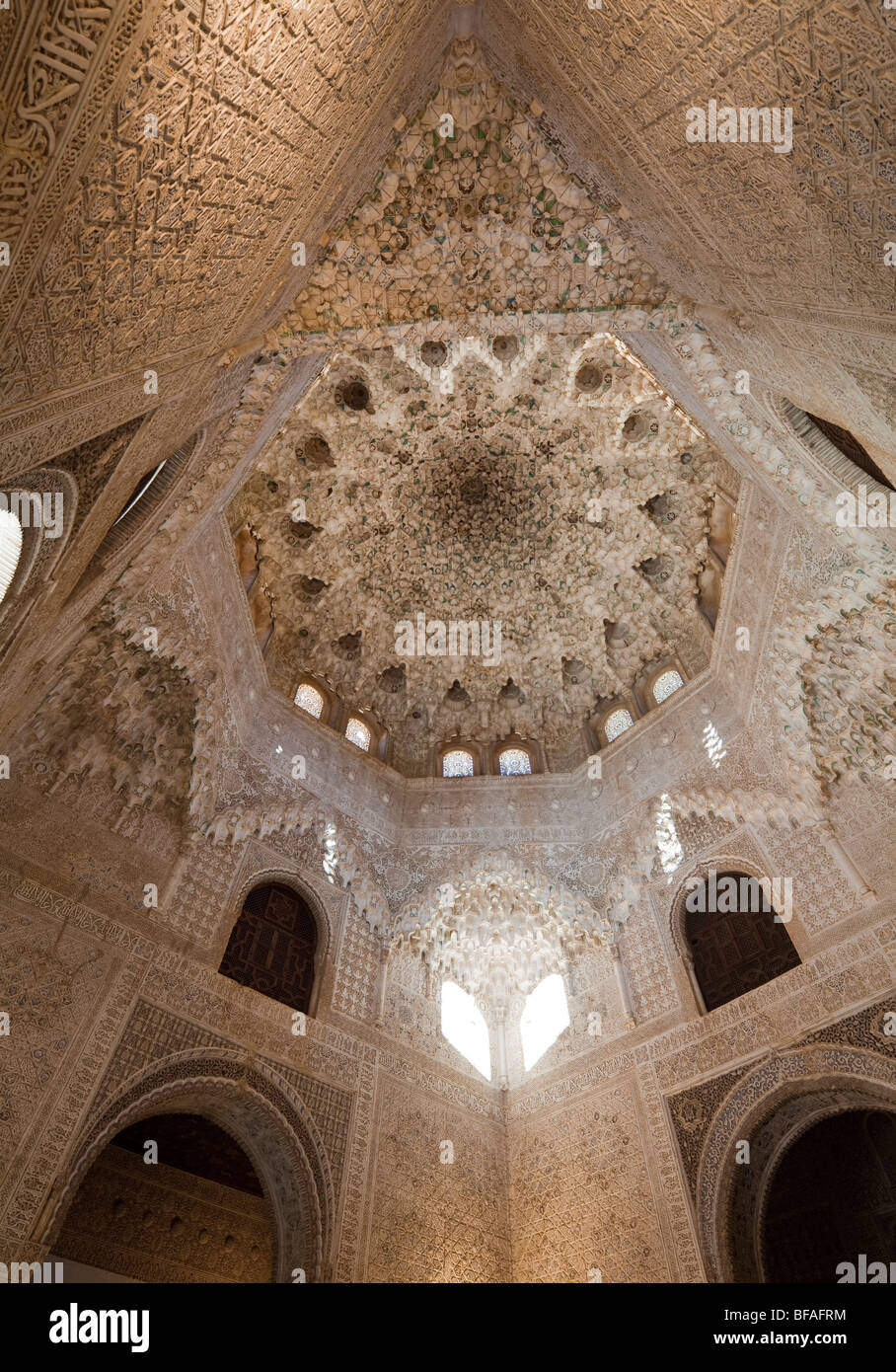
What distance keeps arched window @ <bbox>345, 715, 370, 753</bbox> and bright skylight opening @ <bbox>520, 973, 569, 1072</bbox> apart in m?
3.23

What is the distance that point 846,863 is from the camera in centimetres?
618

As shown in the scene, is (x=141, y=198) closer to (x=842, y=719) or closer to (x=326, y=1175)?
(x=842, y=719)

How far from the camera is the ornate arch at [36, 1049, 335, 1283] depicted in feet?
18.1

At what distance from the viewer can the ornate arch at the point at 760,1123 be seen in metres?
5.47

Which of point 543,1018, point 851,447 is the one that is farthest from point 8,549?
point 543,1018

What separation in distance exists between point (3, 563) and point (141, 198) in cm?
192

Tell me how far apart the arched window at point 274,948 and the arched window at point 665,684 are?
443 centimetres

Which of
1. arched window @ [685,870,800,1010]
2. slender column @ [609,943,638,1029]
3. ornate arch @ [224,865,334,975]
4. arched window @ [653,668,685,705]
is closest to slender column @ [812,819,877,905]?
arched window @ [685,870,800,1010]

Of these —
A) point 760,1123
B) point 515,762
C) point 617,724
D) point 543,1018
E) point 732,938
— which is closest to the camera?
point 760,1123

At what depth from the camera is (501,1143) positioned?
23.9 feet

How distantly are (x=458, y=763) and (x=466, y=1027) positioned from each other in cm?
301

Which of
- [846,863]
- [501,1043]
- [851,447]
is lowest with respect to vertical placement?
[501,1043]

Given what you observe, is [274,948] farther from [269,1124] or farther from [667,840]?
[667,840]

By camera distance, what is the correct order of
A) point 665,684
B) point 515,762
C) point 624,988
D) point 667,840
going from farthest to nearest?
point 515,762 < point 665,684 < point 667,840 < point 624,988
